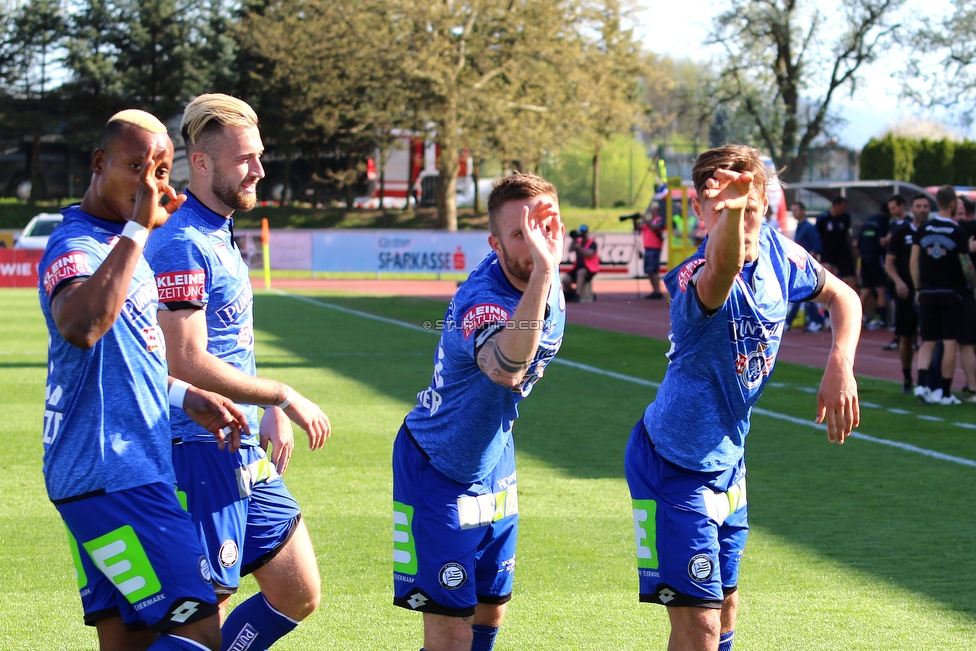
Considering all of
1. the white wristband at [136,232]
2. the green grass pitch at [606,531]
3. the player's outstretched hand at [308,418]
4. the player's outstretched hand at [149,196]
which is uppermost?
the player's outstretched hand at [149,196]

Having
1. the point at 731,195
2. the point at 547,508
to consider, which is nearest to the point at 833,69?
the point at 547,508

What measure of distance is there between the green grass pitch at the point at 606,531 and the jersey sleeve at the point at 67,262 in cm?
231

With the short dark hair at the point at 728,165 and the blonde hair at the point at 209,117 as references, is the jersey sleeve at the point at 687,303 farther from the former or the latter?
the blonde hair at the point at 209,117

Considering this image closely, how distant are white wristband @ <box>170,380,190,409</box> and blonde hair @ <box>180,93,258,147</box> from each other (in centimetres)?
90

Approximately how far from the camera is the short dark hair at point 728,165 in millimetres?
3598

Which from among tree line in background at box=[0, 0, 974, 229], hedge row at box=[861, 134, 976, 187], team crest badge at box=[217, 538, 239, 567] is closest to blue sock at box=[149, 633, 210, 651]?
team crest badge at box=[217, 538, 239, 567]

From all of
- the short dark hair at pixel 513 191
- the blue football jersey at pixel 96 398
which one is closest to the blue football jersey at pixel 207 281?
the blue football jersey at pixel 96 398

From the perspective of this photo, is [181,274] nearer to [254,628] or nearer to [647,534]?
[254,628]

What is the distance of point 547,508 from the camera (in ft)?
23.9

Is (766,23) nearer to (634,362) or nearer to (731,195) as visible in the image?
(634,362)

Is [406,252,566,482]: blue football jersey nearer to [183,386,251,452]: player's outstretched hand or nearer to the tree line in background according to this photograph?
[183,386,251,452]: player's outstretched hand

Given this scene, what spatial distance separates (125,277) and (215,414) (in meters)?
0.66

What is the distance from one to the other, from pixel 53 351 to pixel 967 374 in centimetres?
1072

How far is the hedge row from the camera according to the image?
48062 mm
